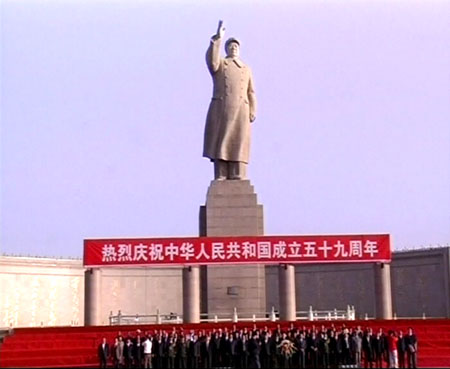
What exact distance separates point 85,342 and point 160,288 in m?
14.2

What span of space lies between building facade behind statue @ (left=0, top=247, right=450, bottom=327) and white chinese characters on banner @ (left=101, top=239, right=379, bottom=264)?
1049 cm

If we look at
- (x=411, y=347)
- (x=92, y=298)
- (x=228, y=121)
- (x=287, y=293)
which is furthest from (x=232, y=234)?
(x=411, y=347)

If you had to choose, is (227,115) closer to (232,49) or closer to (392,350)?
(232,49)

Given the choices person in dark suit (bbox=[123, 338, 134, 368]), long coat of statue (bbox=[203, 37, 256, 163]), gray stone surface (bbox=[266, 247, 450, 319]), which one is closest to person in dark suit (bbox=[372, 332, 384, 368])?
person in dark suit (bbox=[123, 338, 134, 368])

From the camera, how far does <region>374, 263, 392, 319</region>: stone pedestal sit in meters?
21.5

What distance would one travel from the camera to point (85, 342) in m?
18.5

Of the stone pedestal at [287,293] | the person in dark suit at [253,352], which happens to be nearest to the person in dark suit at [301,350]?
the person in dark suit at [253,352]

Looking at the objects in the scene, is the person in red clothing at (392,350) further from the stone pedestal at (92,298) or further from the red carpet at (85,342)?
the stone pedestal at (92,298)

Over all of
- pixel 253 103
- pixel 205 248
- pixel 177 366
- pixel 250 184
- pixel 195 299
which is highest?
pixel 253 103

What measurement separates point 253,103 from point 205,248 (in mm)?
5808

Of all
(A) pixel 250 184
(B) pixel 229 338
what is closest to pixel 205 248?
(A) pixel 250 184

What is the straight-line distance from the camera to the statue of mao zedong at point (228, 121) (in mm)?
24219

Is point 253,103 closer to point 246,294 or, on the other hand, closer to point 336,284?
point 246,294

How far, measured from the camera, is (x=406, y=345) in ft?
52.5
